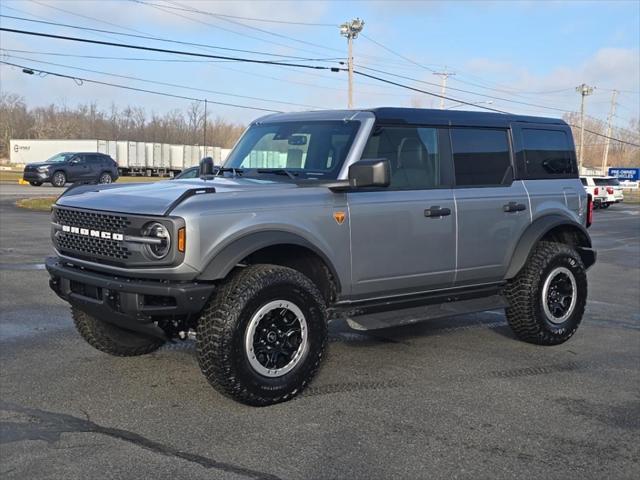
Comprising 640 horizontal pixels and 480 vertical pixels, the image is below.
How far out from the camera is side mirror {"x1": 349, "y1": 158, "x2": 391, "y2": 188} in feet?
17.2

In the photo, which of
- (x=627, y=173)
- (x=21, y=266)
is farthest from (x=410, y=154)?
(x=627, y=173)

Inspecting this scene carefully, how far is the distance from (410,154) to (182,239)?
233 centimetres

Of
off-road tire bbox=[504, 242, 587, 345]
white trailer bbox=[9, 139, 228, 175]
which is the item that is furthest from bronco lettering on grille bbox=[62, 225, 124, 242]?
white trailer bbox=[9, 139, 228, 175]

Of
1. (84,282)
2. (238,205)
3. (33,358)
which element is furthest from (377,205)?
(33,358)

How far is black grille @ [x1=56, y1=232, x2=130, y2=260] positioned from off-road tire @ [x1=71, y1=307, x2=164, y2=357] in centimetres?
72

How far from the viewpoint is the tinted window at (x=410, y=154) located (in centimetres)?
590

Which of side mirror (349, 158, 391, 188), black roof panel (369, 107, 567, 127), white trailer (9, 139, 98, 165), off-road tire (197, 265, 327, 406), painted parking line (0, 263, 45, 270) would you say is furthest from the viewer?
white trailer (9, 139, 98, 165)

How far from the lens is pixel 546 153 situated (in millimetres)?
7293

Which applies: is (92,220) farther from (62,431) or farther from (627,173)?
(627,173)

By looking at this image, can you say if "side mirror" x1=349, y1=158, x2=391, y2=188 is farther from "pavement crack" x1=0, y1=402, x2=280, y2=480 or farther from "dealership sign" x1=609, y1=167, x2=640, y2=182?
"dealership sign" x1=609, y1=167, x2=640, y2=182

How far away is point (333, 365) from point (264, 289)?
142 cm

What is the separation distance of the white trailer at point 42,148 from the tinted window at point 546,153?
177 ft

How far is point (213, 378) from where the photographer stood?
15.8 feet

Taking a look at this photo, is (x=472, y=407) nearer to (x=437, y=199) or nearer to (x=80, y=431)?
(x=437, y=199)
